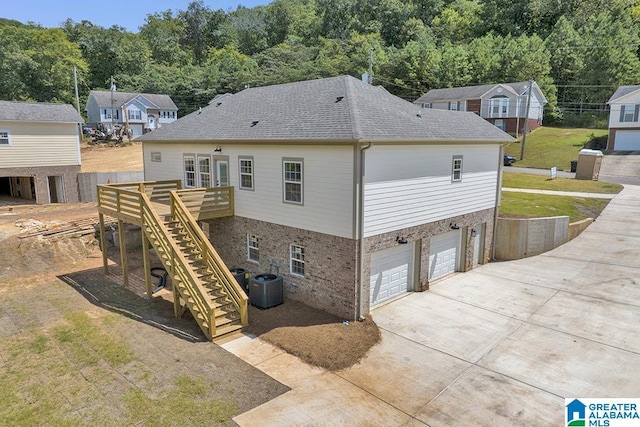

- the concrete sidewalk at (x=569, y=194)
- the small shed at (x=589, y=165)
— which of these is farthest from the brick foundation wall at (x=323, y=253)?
the small shed at (x=589, y=165)

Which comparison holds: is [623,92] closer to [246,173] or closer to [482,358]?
[246,173]

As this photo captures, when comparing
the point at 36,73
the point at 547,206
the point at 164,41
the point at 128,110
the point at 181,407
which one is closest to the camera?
the point at 181,407

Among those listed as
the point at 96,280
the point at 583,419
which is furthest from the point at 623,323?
the point at 96,280

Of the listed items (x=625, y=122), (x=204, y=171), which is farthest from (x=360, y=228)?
(x=625, y=122)

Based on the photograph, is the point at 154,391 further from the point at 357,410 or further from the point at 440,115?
the point at 440,115

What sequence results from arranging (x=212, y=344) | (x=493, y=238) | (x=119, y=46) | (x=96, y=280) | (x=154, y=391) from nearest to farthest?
(x=154, y=391) → (x=212, y=344) → (x=96, y=280) → (x=493, y=238) → (x=119, y=46)

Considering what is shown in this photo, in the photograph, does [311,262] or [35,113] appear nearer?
[311,262]

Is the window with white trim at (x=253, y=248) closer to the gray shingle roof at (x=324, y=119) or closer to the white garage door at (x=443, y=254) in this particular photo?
the gray shingle roof at (x=324, y=119)
